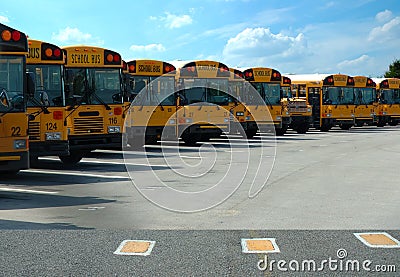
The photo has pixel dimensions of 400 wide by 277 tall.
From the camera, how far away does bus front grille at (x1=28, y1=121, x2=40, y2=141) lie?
13.7 metres

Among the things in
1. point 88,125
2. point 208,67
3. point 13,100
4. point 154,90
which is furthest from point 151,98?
point 13,100

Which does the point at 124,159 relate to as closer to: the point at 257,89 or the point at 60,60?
the point at 60,60

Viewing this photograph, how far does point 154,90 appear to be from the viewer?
2128cm

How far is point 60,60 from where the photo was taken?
14.5m

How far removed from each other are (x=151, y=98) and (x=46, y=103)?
7.34 m

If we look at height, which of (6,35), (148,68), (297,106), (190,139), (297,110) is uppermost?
(148,68)

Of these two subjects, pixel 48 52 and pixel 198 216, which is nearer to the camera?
pixel 198 216

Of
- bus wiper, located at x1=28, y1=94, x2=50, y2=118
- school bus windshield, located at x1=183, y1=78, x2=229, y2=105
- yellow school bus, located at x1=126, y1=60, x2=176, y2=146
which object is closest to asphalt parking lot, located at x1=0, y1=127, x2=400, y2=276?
bus wiper, located at x1=28, y1=94, x2=50, y2=118

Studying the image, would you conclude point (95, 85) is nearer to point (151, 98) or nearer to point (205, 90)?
point (151, 98)

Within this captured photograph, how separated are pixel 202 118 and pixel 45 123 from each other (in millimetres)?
9126

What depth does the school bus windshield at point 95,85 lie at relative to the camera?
16.7m

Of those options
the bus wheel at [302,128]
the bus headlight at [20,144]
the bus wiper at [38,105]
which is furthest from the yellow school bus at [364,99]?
the bus headlight at [20,144]

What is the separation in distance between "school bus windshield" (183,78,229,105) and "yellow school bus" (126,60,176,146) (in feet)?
Result: 1.98

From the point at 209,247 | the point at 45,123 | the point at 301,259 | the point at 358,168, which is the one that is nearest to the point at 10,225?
the point at 209,247
